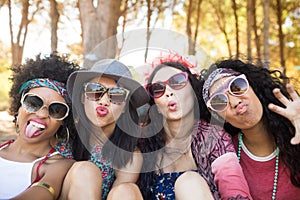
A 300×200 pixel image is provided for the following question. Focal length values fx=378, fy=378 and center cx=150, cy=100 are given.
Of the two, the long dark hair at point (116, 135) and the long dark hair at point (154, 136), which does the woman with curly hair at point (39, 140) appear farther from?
the long dark hair at point (154, 136)

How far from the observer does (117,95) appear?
2578mm

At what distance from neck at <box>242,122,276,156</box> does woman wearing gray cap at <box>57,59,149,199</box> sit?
29.5 inches

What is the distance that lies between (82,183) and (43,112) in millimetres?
585

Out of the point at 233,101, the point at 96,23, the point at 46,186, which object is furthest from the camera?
the point at 96,23

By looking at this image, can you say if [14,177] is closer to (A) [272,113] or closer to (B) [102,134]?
(B) [102,134]

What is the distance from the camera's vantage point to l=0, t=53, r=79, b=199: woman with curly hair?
2414mm

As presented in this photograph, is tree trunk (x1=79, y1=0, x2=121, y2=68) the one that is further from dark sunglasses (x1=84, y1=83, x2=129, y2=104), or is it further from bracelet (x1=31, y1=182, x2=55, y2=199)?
bracelet (x1=31, y1=182, x2=55, y2=199)

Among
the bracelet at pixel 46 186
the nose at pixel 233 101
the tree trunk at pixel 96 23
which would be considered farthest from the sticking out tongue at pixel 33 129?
the tree trunk at pixel 96 23

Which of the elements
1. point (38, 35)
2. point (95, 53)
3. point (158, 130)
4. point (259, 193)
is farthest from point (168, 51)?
point (38, 35)

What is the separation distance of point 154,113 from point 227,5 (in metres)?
12.3

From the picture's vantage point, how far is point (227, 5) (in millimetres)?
14109

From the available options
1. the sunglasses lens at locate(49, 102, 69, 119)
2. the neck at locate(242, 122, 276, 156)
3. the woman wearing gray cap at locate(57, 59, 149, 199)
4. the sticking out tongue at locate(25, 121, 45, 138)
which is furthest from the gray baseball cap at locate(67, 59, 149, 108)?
the neck at locate(242, 122, 276, 156)

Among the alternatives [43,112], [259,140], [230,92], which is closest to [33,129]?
[43,112]

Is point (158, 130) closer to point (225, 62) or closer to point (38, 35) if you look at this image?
point (225, 62)
